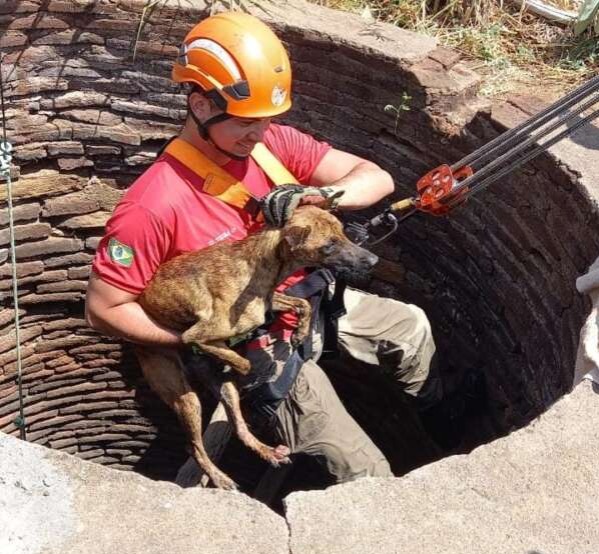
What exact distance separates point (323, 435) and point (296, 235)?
94cm

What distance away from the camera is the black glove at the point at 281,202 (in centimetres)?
345

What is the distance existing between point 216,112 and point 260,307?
735mm

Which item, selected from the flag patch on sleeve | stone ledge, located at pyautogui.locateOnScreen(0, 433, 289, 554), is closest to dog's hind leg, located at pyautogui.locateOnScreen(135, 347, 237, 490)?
the flag patch on sleeve

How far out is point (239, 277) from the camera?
3529mm

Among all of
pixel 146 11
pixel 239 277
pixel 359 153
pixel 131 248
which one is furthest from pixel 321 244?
pixel 146 11

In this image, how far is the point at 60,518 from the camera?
260 cm

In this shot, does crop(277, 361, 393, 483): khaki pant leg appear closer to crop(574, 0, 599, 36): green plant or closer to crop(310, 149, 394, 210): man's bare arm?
crop(310, 149, 394, 210): man's bare arm

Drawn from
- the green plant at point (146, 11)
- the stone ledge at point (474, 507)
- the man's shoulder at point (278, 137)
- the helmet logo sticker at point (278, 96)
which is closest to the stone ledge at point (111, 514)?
the stone ledge at point (474, 507)

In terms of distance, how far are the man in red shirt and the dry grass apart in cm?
154

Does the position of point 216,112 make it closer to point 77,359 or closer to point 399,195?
point 399,195

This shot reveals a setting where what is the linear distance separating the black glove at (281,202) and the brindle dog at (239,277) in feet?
0.11

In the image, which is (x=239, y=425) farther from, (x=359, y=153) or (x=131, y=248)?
(x=359, y=153)

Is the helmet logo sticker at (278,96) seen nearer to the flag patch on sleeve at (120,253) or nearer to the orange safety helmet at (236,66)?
the orange safety helmet at (236,66)

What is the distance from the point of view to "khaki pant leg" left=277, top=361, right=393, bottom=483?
3.92m
